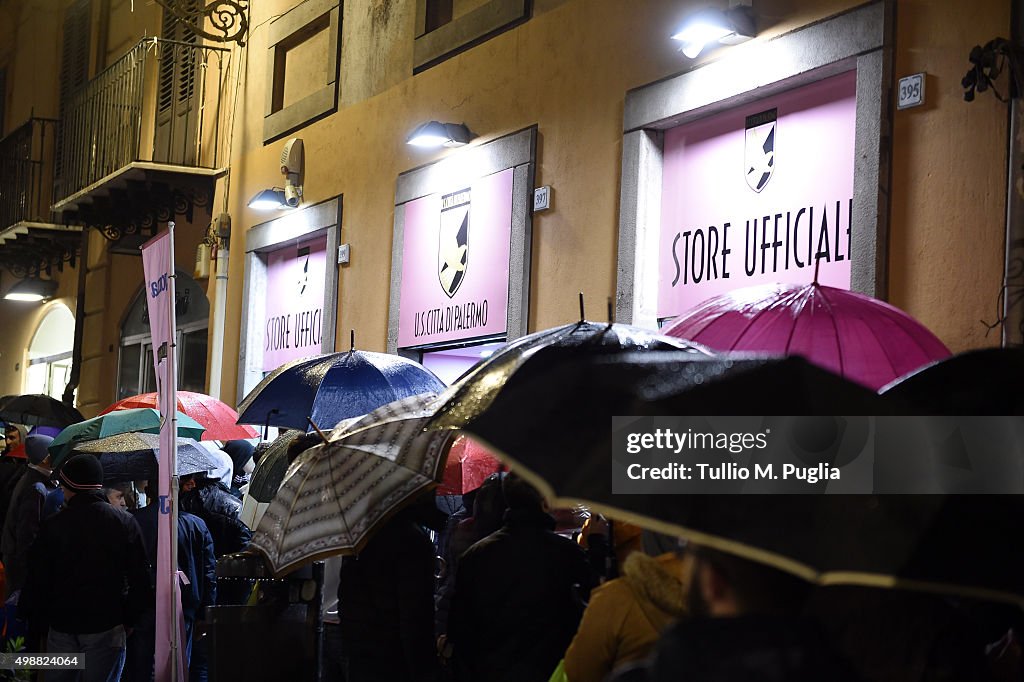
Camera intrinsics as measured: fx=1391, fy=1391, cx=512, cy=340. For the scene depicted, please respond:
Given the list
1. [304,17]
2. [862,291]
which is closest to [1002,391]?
[862,291]

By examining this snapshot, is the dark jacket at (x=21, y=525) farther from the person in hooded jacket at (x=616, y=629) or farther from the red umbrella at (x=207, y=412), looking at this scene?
the person in hooded jacket at (x=616, y=629)

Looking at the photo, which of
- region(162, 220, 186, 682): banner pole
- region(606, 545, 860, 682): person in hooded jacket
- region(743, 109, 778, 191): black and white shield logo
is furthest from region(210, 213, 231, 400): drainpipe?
region(606, 545, 860, 682): person in hooded jacket

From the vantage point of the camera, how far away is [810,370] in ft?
9.29

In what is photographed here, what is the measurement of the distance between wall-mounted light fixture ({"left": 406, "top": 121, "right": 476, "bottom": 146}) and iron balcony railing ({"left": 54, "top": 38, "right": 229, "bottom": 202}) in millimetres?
5210

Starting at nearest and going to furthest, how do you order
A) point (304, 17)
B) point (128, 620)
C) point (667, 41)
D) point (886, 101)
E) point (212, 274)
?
point (886, 101), point (128, 620), point (667, 41), point (304, 17), point (212, 274)

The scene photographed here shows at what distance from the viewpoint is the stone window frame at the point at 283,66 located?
1304 cm

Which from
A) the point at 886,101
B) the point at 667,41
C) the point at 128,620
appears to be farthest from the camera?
the point at 667,41

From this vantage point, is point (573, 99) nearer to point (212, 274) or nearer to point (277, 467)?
point (277, 467)

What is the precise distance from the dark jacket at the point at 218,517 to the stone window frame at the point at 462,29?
162 inches

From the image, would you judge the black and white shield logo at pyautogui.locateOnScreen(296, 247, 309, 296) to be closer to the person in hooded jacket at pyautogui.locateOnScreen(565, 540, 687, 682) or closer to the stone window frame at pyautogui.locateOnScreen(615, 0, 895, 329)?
the stone window frame at pyautogui.locateOnScreen(615, 0, 895, 329)

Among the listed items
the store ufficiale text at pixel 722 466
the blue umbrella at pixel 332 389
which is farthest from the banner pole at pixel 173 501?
the store ufficiale text at pixel 722 466

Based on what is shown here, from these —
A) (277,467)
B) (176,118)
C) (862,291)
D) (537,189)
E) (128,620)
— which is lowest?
(128,620)

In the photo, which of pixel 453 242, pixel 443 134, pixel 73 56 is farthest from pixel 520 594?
pixel 73 56

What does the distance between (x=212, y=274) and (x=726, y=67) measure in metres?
8.46
